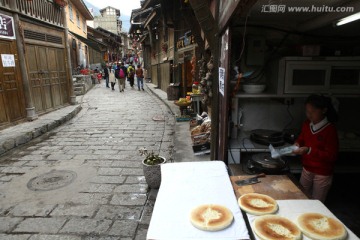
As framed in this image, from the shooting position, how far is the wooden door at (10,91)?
8789 millimetres

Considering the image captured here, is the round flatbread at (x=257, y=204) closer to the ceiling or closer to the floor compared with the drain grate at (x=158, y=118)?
closer to the ceiling

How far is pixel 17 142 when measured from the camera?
805cm

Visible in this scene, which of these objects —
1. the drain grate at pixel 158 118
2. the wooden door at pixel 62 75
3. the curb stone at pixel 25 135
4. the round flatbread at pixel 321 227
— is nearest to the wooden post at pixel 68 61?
the wooden door at pixel 62 75

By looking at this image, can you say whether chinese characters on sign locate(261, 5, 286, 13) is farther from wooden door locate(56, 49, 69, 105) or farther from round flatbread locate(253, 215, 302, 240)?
wooden door locate(56, 49, 69, 105)

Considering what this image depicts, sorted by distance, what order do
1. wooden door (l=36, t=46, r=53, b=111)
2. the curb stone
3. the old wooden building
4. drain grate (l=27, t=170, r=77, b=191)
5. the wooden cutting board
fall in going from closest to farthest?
the wooden cutting board
drain grate (l=27, t=170, r=77, b=191)
the curb stone
the old wooden building
wooden door (l=36, t=46, r=53, b=111)

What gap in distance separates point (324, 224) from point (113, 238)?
2874 millimetres

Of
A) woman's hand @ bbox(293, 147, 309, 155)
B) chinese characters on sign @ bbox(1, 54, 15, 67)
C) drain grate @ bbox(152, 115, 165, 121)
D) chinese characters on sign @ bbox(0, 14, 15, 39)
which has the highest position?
chinese characters on sign @ bbox(0, 14, 15, 39)

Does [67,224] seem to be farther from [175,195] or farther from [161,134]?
[161,134]

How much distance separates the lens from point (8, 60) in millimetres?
9055

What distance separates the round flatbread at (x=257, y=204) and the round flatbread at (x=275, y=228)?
89 mm

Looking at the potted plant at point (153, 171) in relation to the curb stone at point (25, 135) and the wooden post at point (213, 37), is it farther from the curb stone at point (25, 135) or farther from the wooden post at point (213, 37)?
the curb stone at point (25, 135)

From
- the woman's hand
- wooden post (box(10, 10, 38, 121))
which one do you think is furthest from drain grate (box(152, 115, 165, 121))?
the woman's hand

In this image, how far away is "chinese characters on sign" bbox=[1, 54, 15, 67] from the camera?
876 centimetres

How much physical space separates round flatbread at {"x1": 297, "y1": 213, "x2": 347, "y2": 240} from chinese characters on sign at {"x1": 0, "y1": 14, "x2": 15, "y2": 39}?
10.5m
